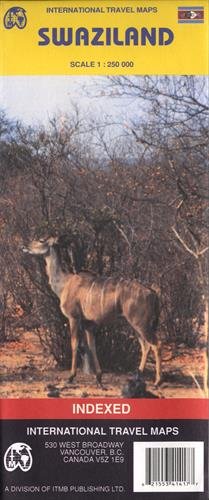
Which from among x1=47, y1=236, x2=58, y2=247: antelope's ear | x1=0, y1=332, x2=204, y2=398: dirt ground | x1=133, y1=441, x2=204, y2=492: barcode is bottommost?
x1=133, y1=441, x2=204, y2=492: barcode

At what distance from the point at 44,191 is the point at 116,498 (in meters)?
0.62

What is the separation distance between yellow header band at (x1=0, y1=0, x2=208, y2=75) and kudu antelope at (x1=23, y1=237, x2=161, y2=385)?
13.9 inches

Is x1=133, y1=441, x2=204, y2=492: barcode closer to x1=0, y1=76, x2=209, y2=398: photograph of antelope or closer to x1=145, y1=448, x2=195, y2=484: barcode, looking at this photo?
x1=145, y1=448, x2=195, y2=484: barcode

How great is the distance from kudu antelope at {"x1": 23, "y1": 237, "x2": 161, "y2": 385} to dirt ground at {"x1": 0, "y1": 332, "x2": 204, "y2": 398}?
0.02 metres

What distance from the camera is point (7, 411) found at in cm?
181

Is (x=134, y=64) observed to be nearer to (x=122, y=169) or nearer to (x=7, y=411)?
(x=122, y=169)

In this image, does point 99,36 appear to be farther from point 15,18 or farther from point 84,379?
point 84,379

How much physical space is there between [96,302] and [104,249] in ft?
0.36

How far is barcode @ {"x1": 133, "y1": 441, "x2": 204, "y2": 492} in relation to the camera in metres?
1.79

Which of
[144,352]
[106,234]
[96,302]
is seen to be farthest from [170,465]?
[106,234]

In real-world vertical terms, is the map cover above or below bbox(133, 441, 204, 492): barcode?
above

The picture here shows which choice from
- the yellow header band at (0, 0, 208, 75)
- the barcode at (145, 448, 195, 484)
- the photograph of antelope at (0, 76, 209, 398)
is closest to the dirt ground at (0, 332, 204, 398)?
the photograph of antelope at (0, 76, 209, 398)

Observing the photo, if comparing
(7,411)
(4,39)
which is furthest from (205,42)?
(7,411)

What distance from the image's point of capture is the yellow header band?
1796 millimetres
